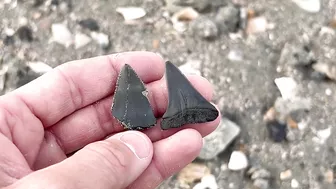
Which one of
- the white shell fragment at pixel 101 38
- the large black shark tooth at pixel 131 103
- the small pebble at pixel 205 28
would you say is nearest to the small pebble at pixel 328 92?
the small pebble at pixel 205 28

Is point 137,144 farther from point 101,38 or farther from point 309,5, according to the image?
point 309,5

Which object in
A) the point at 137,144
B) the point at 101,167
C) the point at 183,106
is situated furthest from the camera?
the point at 183,106

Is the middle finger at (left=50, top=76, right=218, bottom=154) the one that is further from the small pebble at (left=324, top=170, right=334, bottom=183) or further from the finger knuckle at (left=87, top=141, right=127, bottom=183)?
the small pebble at (left=324, top=170, right=334, bottom=183)

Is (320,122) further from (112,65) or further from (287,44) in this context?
(112,65)

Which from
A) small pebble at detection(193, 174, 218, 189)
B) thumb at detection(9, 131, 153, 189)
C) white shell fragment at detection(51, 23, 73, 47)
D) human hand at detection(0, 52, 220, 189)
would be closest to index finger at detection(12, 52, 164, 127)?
human hand at detection(0, 52, 220, 189)

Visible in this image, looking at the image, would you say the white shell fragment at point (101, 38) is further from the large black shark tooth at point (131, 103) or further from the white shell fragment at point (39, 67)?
the large black shark tooth at point (131, 103)

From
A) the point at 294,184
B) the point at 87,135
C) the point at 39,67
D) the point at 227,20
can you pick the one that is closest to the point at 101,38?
the point at 39,67

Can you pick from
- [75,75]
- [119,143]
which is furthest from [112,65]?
[119,143]
